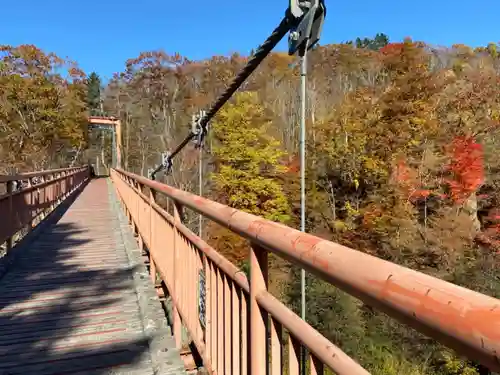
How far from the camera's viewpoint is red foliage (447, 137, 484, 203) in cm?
2491

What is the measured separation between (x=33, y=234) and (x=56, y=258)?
5.86 feet

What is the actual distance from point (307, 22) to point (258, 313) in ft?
4.46

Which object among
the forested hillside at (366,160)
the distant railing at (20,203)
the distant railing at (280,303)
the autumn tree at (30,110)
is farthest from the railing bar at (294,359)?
the autumn tree at (30,110)

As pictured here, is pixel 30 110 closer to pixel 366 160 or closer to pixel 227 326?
pixel 366 160

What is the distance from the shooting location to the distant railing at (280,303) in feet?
1.89

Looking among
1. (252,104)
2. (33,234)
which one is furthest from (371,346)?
(252,104)

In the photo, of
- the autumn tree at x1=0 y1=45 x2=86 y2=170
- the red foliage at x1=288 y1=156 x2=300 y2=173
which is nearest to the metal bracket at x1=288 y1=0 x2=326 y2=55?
the autumn tree at x1=0 y1=45 x2=86 y2=170

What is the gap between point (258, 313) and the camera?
1428 millimetres

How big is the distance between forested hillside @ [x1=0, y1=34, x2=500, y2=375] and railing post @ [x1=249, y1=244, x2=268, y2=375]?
1289 cm

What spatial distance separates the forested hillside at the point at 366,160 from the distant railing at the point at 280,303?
12061 mm

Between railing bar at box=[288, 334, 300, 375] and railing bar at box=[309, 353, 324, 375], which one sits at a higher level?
railing bar at box=[309, 353, 324, 375]

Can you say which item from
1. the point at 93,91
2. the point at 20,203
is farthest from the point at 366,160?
the point at 93,91

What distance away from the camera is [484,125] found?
2625 centimetres

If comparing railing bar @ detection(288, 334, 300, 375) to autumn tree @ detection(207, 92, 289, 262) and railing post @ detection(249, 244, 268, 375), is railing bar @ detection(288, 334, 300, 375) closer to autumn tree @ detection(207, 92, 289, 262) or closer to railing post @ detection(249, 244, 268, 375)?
railing post @ detection(249, 244, 268, 375)
